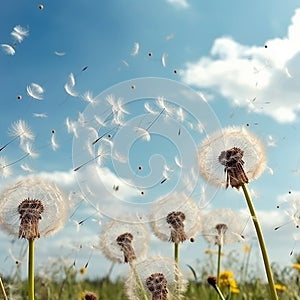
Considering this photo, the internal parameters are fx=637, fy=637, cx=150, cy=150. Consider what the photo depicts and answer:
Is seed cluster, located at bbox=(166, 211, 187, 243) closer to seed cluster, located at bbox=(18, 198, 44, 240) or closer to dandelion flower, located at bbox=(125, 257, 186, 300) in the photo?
dandelion flower, located at bbox=(125, 257, 186, 300)

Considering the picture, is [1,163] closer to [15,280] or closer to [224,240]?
[224,240]

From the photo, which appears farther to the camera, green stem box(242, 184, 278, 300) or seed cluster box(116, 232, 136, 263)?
seed cluster box(116, 232, 136, 263)

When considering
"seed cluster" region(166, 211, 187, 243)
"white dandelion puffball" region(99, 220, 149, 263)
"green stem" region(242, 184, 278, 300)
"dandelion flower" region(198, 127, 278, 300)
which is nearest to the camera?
"green stem" region(242, 184, 278, 300)

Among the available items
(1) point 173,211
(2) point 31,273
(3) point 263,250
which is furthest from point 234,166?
(2) point 31,273

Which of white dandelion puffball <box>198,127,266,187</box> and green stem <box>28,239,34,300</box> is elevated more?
white dandelion puffball <box>198,127,266,187</box>

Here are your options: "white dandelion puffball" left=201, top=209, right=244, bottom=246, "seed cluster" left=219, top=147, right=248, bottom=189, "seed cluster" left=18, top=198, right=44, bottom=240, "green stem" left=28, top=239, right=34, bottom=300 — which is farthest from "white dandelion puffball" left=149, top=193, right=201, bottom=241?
"green stem" left=28, top=239, right=34, bottom=300

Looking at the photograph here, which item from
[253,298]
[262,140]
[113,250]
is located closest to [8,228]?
[113,250]

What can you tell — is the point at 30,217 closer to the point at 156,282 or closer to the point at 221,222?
the point at 156,282

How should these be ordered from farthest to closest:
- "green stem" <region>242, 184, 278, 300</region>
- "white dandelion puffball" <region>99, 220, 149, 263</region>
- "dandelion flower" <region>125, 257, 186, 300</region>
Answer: "white dandelion puffball" <region>99, 220, 149, 263</region>, "dandelion flower" <region>125, 257, 186, 300</region>, "green stem" <region>242, 184, 278, 300</region>
